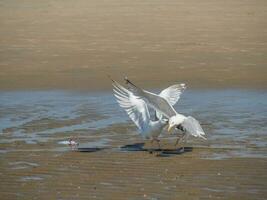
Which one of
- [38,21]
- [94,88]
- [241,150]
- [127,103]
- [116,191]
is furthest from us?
[38,21]

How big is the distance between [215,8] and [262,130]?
1135 centimetres

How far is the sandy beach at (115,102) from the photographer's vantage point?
8.48 m

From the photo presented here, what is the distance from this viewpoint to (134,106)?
10.4 m

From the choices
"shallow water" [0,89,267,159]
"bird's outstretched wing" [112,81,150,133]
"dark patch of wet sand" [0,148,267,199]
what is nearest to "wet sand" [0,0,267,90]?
"shallow water" [0,89,267,159]

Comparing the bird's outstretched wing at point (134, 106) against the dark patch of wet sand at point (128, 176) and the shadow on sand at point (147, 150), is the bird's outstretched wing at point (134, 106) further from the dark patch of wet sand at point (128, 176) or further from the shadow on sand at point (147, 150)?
the dark patch of wet sand at point (128, 176)

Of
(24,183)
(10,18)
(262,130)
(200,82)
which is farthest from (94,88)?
(10,18)

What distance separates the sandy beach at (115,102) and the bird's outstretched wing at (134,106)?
31 cm

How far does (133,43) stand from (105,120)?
21.0ft

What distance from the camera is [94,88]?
1447 cm

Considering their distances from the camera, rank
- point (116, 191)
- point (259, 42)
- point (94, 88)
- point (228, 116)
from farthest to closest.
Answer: point (259, 42) < point (94, 88) < point (228, 116) < point (116, 191)

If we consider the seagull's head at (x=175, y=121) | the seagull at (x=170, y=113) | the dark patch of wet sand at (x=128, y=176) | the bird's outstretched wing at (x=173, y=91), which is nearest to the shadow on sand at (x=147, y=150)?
the dark patch of wet sand at (x=128, y=176)

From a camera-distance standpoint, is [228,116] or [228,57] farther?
[228,57]

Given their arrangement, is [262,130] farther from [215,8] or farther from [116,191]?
[215,8]

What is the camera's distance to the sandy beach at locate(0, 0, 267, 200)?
8477mm
